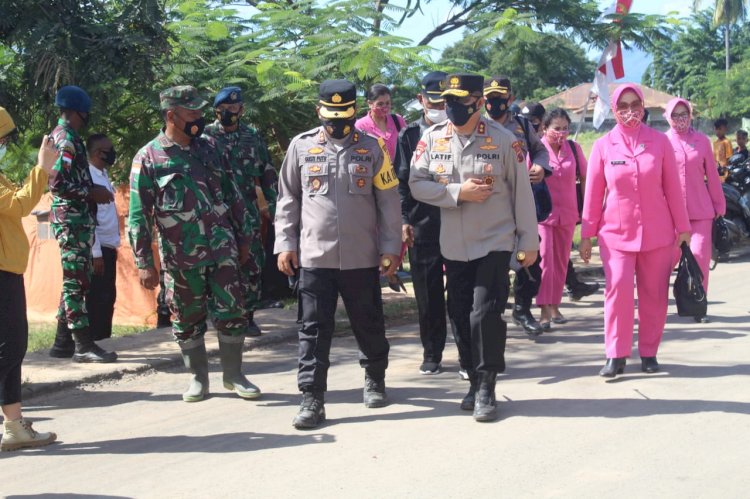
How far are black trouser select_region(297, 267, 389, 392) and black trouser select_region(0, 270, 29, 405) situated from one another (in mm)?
1639

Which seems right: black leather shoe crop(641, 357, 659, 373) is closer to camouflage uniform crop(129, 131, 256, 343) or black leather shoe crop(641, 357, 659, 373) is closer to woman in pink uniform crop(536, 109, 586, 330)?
woman in pink uniform crop(536, 109, 586, 330)

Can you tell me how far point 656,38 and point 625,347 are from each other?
9.72m

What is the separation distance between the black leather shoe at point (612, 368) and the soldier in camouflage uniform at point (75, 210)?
3.85m

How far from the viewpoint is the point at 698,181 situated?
8812 mm

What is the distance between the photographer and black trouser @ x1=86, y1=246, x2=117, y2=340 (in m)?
8.05

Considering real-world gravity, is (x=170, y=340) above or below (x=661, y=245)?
below

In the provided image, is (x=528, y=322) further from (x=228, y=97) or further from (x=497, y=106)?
(x=228, y=97)

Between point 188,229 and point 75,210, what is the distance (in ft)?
5.09

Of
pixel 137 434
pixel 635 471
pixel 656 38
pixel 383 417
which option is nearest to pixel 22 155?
pixel 137 434

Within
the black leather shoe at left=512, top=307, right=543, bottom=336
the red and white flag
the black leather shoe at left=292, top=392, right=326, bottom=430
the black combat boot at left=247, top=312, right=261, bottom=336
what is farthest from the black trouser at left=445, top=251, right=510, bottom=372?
the red and white flag

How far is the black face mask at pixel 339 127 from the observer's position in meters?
5.89

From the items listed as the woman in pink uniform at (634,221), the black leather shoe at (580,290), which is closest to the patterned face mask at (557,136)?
the woman in pink uniform at (634,221)

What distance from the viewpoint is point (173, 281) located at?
6.39 metres

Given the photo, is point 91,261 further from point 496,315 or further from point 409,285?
point 409,285
